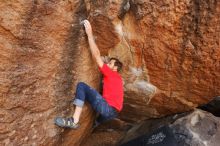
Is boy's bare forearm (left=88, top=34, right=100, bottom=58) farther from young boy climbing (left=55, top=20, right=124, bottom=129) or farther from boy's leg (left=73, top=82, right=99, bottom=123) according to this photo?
boy's leg (left=73, top=82, right=99, bottom=123)

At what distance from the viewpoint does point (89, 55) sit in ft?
17.6

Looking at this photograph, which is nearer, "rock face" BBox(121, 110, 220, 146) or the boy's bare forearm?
the boy's bare forearm

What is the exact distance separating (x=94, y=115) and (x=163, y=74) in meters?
1.23

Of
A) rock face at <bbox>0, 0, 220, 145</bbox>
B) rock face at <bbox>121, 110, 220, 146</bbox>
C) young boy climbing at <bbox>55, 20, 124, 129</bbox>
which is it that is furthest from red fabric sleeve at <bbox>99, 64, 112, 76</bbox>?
rock face at <bbox>121, 110, 220, 146</bbox>

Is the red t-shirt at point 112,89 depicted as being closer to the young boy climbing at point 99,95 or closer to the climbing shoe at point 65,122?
the young boy climbing at point 99,95

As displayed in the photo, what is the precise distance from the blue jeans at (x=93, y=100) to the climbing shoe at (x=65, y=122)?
0.78ft

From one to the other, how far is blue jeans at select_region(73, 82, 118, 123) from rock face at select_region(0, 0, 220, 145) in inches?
4.7

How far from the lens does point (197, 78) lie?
18.4ft

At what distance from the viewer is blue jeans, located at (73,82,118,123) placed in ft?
17.1

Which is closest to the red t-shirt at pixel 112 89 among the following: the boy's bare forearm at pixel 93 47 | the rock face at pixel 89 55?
the rock face at pixel 89 55

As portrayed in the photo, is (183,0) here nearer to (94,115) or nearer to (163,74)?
(163,74)

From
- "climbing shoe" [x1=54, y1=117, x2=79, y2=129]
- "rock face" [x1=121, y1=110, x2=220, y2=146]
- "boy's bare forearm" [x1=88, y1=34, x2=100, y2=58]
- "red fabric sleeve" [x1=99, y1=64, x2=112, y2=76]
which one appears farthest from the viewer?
"rock face" [x1=121, y1=110, x2=220, y2=146]

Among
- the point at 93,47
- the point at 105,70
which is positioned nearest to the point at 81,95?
the point at 105,70

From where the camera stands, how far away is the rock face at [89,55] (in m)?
4.58
